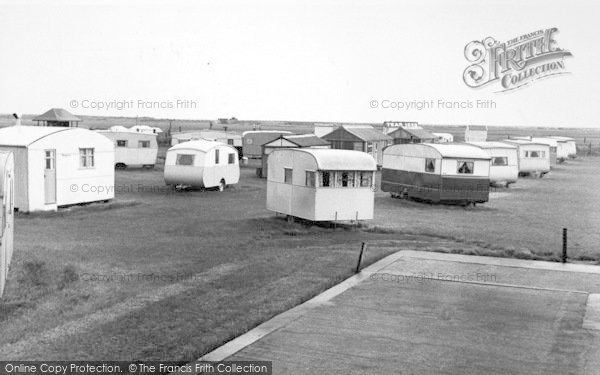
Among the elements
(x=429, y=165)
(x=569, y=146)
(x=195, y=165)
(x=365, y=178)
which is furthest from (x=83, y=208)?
(x=569, y=146)

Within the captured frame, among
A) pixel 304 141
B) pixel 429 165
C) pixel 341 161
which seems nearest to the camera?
pixel 341 161

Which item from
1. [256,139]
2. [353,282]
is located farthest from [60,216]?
[256,139]

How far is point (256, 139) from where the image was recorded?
2242 inches

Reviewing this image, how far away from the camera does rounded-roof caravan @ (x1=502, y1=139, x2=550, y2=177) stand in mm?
50844

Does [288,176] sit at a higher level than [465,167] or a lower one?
lower

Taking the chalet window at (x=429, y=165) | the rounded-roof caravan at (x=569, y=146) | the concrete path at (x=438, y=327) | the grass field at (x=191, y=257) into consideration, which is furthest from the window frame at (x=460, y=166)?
the rounded-roof caravan at (x=569, y=146)

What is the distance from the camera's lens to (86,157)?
27531 mm

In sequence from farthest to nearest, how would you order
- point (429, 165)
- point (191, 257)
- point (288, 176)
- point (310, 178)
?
point (429, 165) → point (288, 176) → point (310, 178) → point (191, 257)

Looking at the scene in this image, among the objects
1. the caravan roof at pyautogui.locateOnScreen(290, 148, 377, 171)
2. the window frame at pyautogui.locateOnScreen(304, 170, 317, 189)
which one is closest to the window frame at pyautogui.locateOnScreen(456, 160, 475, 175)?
the caravan roof at pyautogui.locateOnScreen(290, 148, 377, 171)

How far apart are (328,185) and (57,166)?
976cm

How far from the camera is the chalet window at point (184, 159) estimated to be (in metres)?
34.8

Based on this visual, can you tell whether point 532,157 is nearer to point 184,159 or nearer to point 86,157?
point 184,159

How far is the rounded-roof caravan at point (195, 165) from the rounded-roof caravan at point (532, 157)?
24.0 meters

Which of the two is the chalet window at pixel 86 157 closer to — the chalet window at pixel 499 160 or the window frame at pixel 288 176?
the window frame at pixel 288 176
